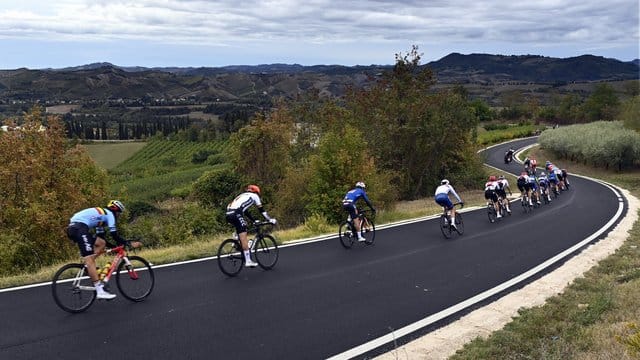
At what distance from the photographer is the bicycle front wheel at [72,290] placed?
8.59m

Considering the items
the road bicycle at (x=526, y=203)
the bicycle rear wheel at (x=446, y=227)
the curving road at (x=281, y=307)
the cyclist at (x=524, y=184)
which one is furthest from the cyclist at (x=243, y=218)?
the road bicycle at (x=526, y=203)

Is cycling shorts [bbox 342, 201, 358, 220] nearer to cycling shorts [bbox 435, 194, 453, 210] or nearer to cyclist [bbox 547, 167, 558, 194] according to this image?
cycling shorts [bbox 435, 194, 453, 210]

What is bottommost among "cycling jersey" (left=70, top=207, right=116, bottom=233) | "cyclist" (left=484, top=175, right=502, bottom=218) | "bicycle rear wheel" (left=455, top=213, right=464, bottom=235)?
"bicycle rear wheel" (left=455, top=213, right=464, bottom=235)

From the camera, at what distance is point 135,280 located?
955 centimetres

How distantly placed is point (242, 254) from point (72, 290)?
3.53 meters

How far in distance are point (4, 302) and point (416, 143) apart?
34.6 m

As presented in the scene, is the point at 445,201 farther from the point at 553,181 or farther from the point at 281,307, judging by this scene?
the point at 553,181

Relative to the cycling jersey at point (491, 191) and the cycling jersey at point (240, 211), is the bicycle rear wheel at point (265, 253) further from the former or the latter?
the cycling jersey at point (491, 191)

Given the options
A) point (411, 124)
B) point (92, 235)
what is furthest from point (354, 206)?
point (411, 124)

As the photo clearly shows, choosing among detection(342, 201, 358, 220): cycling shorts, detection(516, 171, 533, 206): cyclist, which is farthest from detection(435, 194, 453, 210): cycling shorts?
detection(516, 171, 533, 206): cyclist

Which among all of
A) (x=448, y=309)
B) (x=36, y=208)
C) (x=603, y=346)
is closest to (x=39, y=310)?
(x=448, y=309)

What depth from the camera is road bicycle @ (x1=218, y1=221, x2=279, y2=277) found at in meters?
11.3

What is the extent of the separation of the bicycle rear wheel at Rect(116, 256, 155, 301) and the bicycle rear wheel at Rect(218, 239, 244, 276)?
1730mm

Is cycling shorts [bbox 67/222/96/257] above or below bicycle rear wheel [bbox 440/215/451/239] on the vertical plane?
above
